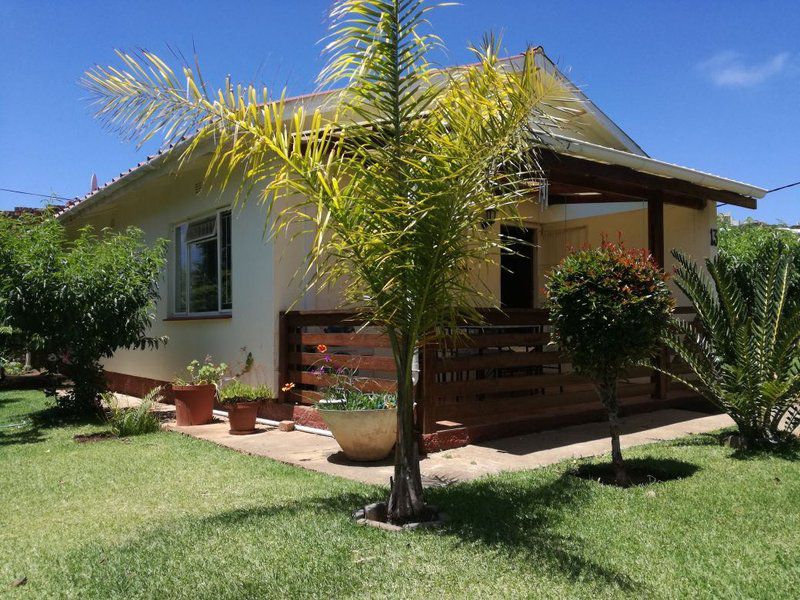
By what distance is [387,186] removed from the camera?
421 centimetres

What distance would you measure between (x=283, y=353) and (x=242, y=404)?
0.80 meters

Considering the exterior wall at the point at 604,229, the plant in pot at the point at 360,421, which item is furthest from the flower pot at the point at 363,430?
the exterior wall at the point at 604,229

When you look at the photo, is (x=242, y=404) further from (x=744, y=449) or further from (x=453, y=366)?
(x=744, y=449)

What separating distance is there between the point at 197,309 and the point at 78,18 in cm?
459

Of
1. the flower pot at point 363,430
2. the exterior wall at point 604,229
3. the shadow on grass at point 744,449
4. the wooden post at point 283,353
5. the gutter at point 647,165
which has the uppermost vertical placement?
the gutter at point 647,165

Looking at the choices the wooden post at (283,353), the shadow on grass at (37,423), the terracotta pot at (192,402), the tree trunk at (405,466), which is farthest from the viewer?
the terracotta pot at (192,402)

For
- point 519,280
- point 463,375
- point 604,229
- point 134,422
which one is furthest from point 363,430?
point 604,229

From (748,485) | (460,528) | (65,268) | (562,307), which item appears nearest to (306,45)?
(562,307)

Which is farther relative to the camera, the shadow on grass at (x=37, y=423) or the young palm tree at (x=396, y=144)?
the shadow on grass at (x=37, y=423)

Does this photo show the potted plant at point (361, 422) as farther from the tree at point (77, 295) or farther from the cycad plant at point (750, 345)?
the tree at point (77, 295)

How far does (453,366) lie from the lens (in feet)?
22.5

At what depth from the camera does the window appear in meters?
9.70

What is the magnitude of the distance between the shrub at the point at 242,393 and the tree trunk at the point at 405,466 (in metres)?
4.03

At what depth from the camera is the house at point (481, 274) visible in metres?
7.18
